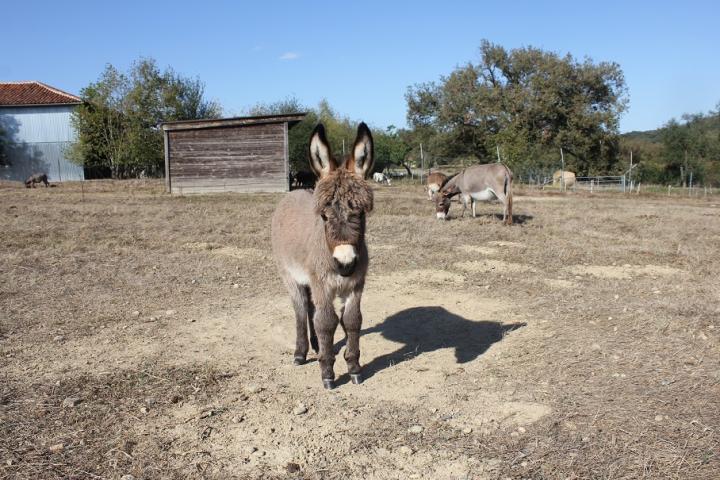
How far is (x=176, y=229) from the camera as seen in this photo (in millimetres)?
14602

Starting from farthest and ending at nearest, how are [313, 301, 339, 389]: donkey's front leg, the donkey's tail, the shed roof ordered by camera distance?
the shed roof
the donkey's tail
[313, 301, 339, 389]: donkey's front leg

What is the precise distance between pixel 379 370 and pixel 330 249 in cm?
169

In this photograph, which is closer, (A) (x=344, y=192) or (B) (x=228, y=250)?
(A) (x=344, y=192)

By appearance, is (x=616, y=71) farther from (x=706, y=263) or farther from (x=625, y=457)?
(x=625, y=457)

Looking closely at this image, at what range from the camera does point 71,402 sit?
4688mm

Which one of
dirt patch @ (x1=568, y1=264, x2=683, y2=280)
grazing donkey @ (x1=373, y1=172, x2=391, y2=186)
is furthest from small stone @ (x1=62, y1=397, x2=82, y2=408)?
grazing donkey @ (x1=373, y1=172, x2=391, y2=186)

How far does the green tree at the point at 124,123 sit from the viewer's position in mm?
47156

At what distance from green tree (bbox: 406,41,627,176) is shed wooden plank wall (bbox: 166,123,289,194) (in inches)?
871

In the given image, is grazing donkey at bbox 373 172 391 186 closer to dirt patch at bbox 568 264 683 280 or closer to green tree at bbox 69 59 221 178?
green tree at bbox 69 59 221 178

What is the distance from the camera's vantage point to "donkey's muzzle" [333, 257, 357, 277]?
4.36 m

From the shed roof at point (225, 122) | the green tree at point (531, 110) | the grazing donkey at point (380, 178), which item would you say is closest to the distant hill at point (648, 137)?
the green tree at point (531, 110)

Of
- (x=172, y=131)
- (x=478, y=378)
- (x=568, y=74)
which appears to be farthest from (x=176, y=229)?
(x=568, y=74)

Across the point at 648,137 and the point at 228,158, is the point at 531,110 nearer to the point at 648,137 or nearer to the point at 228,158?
the point at 228,158

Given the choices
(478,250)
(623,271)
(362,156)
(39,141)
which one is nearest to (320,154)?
(362,156)
